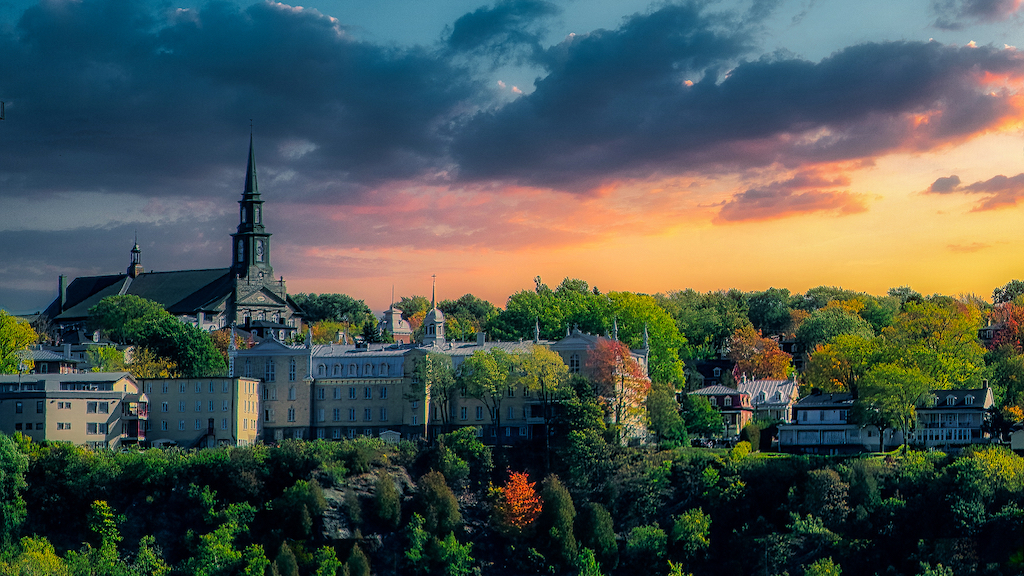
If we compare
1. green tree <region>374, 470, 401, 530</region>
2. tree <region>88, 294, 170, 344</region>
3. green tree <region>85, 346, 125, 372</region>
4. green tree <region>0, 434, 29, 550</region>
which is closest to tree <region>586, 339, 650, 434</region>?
green tree <region>374, 470, 401, 530</region>

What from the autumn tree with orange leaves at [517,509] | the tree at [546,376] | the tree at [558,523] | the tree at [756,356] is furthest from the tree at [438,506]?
the tree at [756,356]

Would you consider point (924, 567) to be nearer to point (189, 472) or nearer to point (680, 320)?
point (189, 472)

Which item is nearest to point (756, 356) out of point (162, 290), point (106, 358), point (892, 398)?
point (892, 398)

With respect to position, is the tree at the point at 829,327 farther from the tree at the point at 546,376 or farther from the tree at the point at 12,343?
the tree at the point at 12,343

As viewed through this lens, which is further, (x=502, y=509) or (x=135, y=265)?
(x=135, y=265)

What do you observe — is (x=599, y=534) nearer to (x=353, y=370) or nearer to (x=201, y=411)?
(x=353, y=370)
